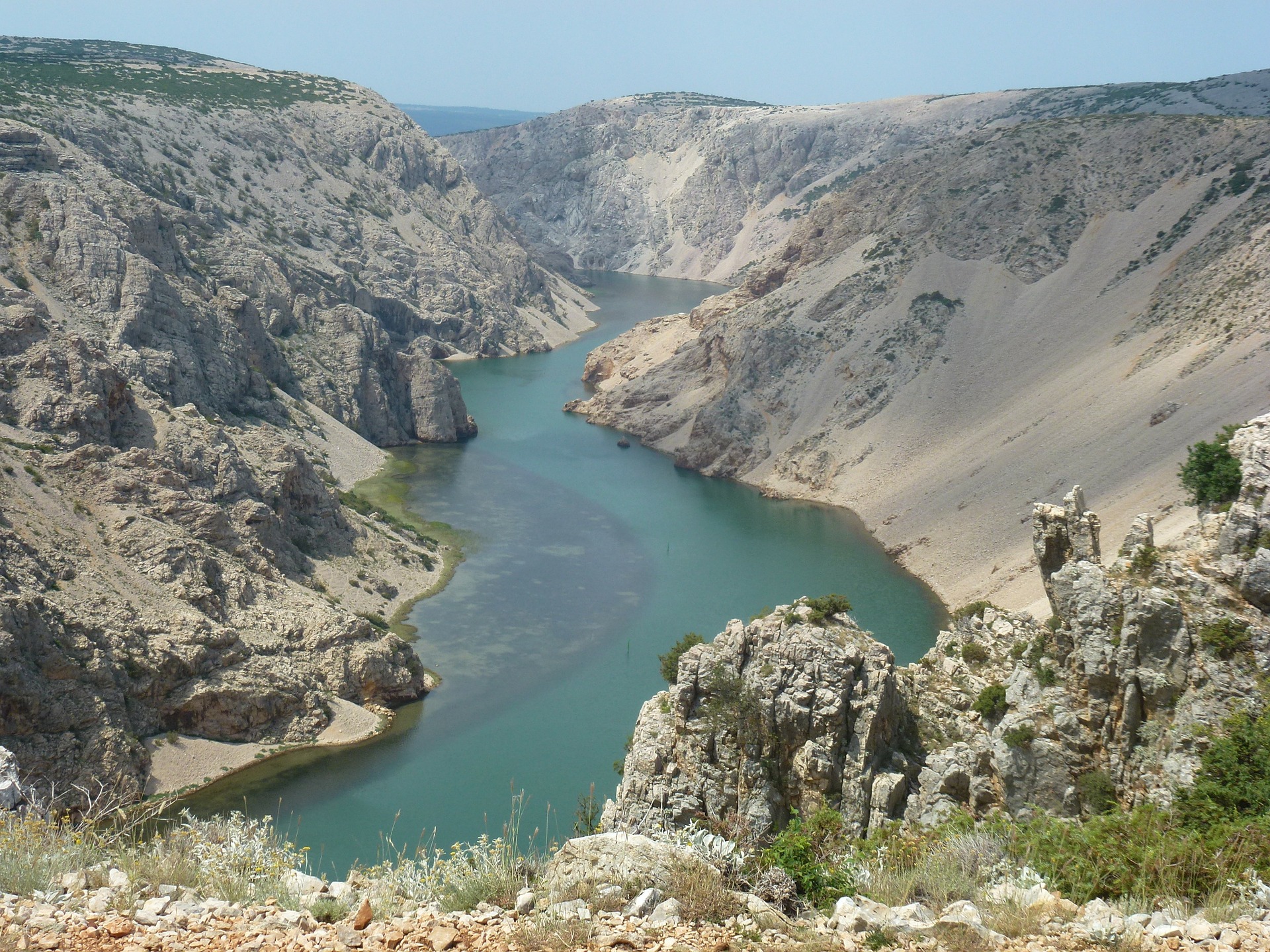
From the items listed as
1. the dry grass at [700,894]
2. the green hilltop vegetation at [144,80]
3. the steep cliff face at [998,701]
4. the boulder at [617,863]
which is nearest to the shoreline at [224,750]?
the steep cliff face at [998,701]

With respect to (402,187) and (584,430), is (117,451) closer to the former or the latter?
(584,430)

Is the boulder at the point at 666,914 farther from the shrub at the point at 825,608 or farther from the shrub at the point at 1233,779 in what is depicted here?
the shrub at the point at 825,608

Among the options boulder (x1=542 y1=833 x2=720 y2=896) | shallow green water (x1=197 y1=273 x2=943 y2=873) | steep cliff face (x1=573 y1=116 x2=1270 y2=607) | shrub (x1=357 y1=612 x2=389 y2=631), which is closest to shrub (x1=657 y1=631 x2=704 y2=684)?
shallow green water (x1=197 y1=273 x2=943 y2=873)

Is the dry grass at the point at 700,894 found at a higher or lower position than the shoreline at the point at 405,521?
higher

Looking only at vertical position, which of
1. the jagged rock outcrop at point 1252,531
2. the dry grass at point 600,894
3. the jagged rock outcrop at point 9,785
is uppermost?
the jagged rock outcrop at point 1252,531

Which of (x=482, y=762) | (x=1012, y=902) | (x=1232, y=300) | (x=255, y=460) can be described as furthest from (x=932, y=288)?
(x=1012, y=902)

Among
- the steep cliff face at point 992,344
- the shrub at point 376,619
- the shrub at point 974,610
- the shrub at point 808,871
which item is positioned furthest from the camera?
the steep cliff face at point 992,344
